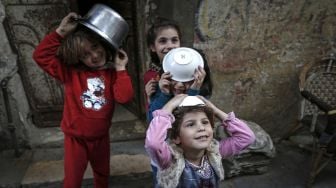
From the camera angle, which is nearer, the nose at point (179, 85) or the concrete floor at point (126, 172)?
the nose at point (179, 85)

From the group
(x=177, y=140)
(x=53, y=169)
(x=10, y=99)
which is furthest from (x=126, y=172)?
(x=177, y=140)

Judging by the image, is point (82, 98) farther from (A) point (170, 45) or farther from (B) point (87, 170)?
(B) point (87, 170)

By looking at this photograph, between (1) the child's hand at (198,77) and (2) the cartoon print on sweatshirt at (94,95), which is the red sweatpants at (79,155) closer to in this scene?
(2) the cartoon print on sweatshirt at (94,95)

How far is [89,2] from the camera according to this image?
168 inches

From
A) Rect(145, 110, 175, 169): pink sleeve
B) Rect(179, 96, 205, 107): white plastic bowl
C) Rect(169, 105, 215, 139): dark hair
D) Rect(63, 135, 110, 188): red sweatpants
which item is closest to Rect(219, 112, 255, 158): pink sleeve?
Rect(169, 105, 215, 139): dark hair

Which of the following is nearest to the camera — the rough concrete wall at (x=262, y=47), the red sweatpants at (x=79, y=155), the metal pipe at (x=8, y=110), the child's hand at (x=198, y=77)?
the child's hand at (x=198, y=77)

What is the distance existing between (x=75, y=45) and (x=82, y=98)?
14.0 inches

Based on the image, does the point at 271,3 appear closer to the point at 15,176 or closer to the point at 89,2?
the point at 89,2

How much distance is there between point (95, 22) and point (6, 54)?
1.51m

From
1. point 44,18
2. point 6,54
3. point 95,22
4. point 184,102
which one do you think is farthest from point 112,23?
point 6,54

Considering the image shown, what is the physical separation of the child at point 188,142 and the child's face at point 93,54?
0.64 meters

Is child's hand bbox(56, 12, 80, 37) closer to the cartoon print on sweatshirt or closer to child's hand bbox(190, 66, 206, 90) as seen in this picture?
the cartoon print on sweatshirt

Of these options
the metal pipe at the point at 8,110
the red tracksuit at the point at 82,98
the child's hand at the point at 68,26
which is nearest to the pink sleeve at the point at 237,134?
the red tracksuit at the point at 82,98

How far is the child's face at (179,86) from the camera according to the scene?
194cm
